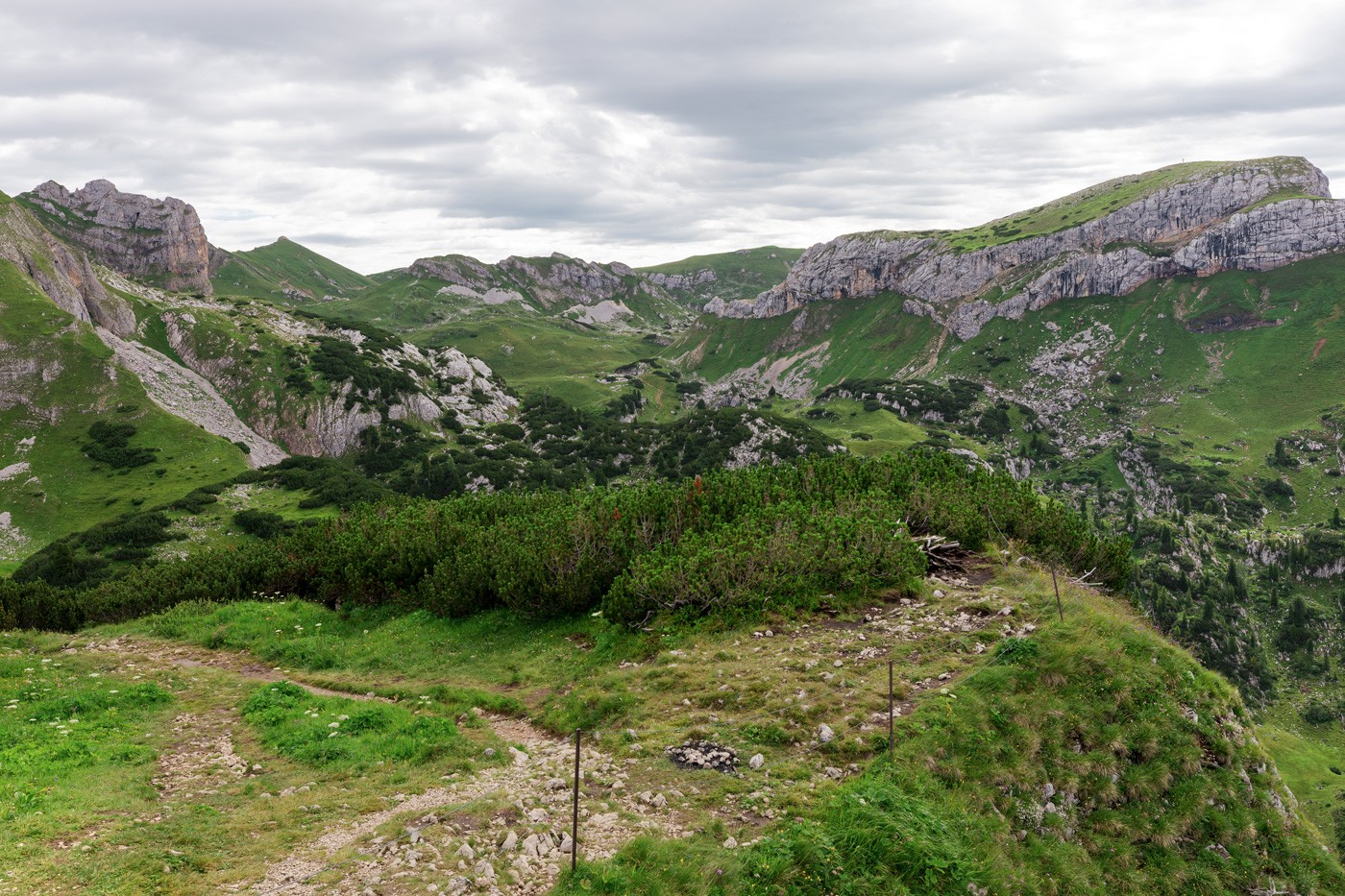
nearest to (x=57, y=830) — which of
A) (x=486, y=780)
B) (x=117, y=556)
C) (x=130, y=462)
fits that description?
(x=486, y=780)

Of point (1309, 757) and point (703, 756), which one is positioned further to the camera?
point (1309, 757)

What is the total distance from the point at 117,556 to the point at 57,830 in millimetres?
74520

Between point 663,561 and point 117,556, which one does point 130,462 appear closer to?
point 117,556

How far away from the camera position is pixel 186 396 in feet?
417

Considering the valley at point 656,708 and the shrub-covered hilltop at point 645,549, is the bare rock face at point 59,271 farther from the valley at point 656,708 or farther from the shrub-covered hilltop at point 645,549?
the valley at point 656,708

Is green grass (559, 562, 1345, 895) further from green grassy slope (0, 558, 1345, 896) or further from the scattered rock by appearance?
the scattered rock

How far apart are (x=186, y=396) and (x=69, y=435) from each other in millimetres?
29062

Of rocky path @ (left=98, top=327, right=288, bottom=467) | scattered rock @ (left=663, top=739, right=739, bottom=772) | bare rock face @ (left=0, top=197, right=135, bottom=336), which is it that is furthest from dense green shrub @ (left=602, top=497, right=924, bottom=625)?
bare rock face @ (left=0, top=197, right=135, bottom=336)

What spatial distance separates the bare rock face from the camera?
12719 centimetres

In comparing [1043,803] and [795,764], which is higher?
[795,764]

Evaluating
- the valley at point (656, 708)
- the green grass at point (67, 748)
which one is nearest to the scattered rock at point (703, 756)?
the valley at point (656, 708)

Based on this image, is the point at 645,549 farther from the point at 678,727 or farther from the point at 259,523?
the point at 259,523

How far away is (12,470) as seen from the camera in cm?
9156

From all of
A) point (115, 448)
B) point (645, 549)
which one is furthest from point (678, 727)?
point (115, 448)
